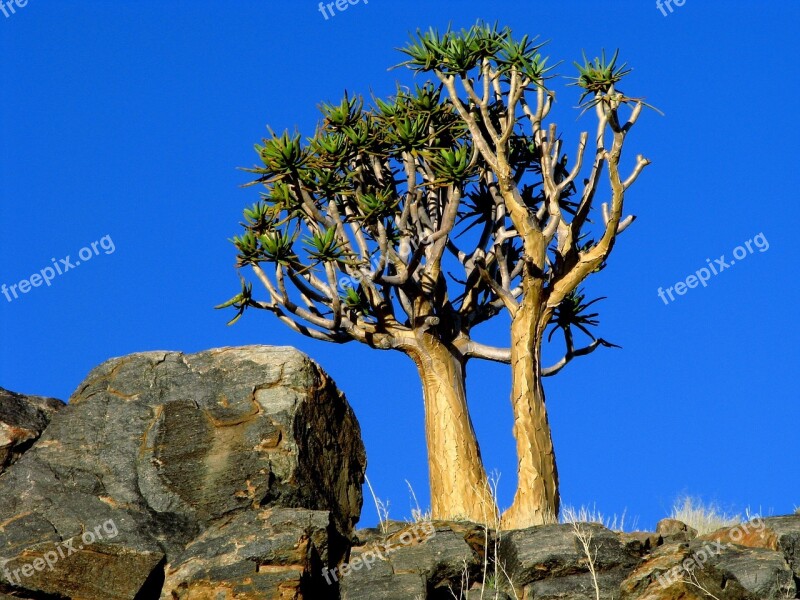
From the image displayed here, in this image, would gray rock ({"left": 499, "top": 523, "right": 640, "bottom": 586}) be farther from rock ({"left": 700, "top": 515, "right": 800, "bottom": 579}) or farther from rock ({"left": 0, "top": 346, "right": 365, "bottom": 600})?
rock ({"left": 0, "top": 346, "right": 365, "bottom": 600})

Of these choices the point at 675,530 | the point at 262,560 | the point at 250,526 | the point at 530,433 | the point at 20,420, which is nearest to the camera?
the point at 262,560

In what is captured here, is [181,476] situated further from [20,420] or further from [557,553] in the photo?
[557,553]

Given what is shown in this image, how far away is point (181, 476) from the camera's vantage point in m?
13.1

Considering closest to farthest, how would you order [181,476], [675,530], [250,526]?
[250,526]
[181,476]
[675,530]

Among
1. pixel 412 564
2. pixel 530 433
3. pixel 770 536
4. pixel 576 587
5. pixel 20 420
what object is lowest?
pixel 576 587

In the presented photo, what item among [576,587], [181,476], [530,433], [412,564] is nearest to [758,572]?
[576,587]

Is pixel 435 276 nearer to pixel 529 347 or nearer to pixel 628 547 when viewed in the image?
pixel 529 347

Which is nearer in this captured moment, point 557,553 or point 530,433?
point 557,553

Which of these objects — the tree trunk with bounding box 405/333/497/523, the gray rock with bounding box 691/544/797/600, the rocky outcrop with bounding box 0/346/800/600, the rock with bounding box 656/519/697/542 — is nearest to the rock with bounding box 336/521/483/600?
the rocky outcrop with bounding box 0/346/800/600

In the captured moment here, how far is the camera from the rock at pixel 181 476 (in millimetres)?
11883

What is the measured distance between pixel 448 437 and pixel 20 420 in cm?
567

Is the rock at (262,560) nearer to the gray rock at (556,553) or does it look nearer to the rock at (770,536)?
the gray rock at (556,553)

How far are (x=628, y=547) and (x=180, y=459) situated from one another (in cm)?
484

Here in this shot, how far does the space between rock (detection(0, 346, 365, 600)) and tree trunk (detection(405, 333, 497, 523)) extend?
2.17m
